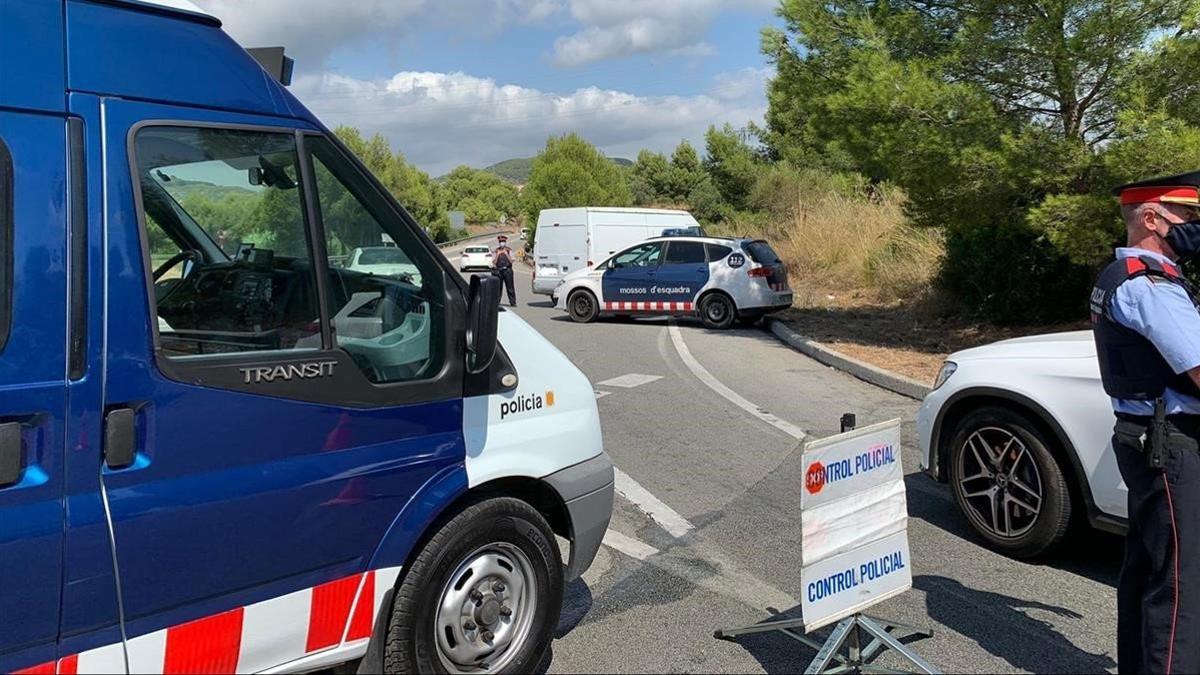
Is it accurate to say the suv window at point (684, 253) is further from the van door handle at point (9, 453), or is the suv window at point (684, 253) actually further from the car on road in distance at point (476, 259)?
the car on road in distance at point (476, 259)

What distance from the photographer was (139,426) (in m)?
2.32

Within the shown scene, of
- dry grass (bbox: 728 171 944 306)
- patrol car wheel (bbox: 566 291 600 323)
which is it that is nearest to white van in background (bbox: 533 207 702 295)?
dry grass (bbox: 728 171 944 306)

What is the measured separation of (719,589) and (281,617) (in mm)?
2290

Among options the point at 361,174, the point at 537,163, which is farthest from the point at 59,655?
the point at 537,163

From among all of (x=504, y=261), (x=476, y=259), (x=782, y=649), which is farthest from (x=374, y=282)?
(x=476, y=259)

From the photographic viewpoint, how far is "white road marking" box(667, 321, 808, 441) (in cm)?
784

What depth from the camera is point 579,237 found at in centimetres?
2189

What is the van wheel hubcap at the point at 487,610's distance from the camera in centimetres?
307

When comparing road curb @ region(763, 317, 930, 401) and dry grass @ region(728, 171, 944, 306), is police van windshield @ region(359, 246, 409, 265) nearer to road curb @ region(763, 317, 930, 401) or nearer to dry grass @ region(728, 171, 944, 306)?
road curb @ region(763, 317, 930, 401)

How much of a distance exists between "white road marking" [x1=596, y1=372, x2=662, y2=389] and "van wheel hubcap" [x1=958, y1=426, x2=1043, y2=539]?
547cm

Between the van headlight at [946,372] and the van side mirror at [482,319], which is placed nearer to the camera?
the van side mirror at [482,319]

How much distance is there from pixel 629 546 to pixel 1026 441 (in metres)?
2.14

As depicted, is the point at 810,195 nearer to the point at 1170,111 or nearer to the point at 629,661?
the point at 1170,111

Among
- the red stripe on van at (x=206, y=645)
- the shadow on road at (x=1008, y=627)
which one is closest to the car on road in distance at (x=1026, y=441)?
the shadow on road at (x=1008, y=627)
